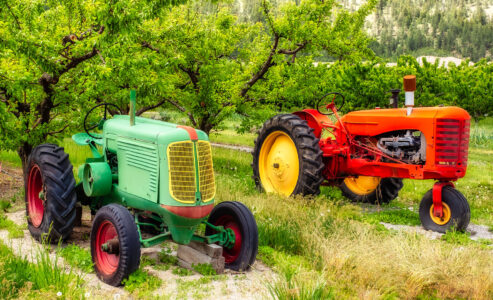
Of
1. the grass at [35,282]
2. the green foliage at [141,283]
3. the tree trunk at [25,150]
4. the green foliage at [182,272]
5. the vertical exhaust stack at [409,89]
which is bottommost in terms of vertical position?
Result: the green foliage at [182,272]

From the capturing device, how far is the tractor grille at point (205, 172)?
4457 millimetres

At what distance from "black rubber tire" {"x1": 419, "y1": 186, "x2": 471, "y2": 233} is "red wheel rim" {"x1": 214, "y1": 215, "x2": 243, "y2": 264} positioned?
304 centimetres

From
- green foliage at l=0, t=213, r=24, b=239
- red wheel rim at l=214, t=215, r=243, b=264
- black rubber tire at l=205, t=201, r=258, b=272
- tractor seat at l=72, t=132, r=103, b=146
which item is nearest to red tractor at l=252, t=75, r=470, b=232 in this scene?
red wheel rim at l=214, t=215, r=243, b=264

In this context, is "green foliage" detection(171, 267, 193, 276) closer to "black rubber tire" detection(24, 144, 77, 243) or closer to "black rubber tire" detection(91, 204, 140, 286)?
"black rubber tire" detection(91, 204, 140, 286)

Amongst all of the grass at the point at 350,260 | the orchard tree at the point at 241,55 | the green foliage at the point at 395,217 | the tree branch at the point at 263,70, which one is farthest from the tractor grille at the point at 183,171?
the tree branch at the point at 263,70

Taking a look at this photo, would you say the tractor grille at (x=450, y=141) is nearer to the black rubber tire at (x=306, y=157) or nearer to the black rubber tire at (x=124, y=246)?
the black rubber tire at (x=306, y=157)

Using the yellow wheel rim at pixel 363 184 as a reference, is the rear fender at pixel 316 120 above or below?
above

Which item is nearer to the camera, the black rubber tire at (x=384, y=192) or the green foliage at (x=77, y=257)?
the green foliage at (x=77, y=257)

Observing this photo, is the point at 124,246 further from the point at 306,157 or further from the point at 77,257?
the point at 306,157

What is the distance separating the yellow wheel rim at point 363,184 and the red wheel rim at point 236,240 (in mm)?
3979

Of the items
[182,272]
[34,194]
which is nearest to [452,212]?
[182,272]

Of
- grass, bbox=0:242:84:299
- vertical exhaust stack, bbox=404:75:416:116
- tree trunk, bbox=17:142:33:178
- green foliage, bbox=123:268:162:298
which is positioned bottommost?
green foliage, bbox=123:268:162:298

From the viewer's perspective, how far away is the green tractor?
4.32 metres

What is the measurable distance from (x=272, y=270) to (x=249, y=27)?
369 inches
